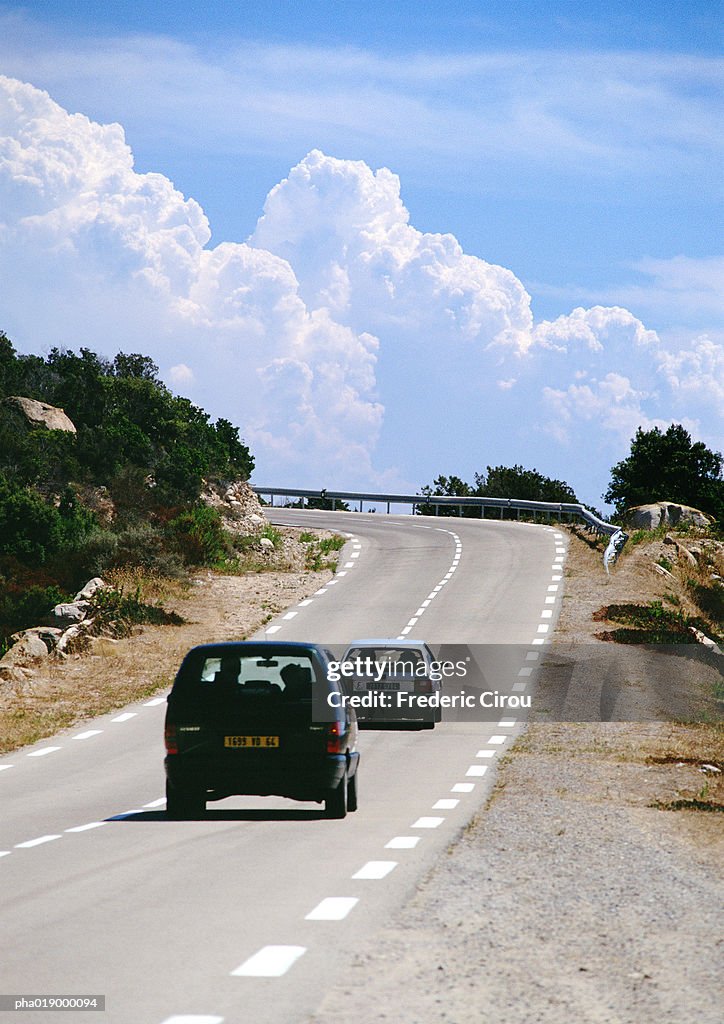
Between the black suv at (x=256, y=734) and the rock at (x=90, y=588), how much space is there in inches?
914

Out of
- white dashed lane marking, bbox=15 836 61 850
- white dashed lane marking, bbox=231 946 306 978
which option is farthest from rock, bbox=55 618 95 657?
white dashed lane marking, bbox=231 946 306 978

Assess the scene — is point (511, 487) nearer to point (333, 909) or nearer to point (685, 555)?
point (685, 555)

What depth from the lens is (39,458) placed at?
1989 inches

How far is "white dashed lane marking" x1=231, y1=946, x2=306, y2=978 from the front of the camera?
23.7ft

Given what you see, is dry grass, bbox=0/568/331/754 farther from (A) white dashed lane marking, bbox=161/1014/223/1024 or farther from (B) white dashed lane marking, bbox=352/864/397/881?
(A) white dashed lane marking, bbox=161/1014/223/1024

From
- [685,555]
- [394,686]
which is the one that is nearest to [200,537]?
[685,555]

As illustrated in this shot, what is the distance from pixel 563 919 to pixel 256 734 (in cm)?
547

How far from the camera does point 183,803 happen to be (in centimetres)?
1432

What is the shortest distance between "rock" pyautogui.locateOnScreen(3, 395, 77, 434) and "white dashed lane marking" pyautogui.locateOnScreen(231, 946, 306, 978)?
48.6m

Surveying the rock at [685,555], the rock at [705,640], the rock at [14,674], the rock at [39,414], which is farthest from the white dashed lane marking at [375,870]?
the rock at [39,414]

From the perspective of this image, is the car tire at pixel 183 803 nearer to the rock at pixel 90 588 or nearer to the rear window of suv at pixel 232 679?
the rear window of suv at pixel 232 679

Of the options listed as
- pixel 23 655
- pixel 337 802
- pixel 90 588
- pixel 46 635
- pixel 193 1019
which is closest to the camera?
pixel 193 1019

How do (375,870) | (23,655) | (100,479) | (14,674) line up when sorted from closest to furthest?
(375,870)
(14,674)
(23,655)
(100,479)

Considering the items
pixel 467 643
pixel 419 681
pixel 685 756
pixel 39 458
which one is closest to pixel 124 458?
pixel 39 458
